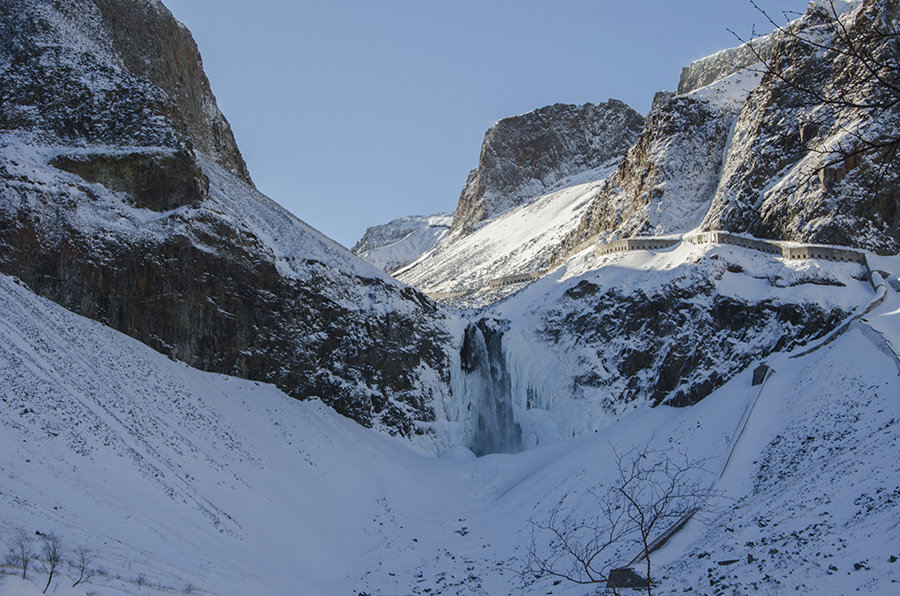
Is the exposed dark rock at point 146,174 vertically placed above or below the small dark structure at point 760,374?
above

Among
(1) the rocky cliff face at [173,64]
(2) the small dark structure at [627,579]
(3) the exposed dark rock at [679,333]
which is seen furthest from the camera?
(1) the rocky cliff face at [173,64]

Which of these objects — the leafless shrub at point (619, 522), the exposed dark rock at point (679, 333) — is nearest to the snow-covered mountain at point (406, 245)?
the exposed dark rock at point (679, 333)

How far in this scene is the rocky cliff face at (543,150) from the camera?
141 metres

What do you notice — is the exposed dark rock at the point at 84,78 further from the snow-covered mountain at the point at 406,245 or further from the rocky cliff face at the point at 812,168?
the snow-covered mountain at the point at 406,245

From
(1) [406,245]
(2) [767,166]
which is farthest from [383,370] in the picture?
(1) [406,245]

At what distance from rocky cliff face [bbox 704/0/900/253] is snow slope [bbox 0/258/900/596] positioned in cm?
782

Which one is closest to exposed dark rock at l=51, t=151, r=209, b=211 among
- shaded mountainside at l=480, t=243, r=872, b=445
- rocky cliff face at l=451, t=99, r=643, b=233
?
shaded mountainside at l=480, t=243, r=872, b=445

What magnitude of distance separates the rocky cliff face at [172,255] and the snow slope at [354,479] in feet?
6.71

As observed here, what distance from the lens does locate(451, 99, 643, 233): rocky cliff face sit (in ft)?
462

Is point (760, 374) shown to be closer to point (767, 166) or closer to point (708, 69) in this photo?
point (767, 166)

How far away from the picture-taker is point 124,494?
80.1ft

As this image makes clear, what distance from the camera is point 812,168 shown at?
51469 millimetres

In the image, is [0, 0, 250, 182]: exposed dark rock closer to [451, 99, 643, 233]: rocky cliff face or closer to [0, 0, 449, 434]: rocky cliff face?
[0, 0, 449, 434]: rocky cliff face

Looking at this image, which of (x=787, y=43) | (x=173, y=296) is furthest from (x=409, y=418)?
(x=787, y=43)
